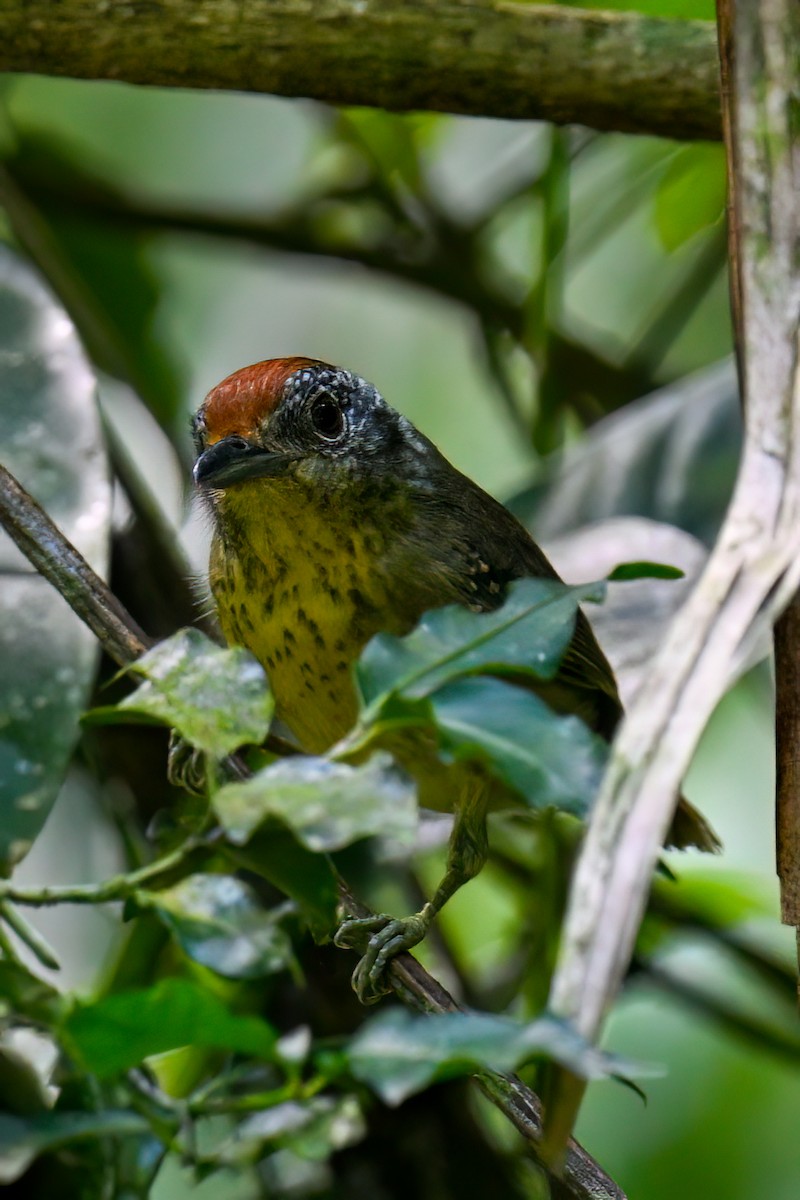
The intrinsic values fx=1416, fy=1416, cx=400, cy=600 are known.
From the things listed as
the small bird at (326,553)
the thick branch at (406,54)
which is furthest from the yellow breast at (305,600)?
the thick branch at (406,54)

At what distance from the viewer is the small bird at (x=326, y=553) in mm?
2453

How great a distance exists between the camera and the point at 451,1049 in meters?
0.95

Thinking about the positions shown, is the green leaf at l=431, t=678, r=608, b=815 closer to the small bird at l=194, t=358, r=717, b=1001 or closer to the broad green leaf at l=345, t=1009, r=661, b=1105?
the broad green leaf at l=345, t=1009, r=661, b=1105

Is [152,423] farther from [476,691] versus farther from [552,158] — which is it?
[476,691]

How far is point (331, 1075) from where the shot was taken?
99 centimetres

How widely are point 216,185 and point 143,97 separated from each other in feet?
1.25

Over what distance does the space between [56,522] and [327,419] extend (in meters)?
0.63

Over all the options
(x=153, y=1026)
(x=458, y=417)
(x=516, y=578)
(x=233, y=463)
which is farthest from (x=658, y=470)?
(x=153, y=1026)

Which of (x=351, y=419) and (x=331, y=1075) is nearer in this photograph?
(x=331, y=1075)

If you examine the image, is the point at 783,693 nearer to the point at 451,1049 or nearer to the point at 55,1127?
the point at 451,1049

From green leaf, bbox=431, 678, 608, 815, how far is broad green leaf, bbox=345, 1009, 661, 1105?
0.17m

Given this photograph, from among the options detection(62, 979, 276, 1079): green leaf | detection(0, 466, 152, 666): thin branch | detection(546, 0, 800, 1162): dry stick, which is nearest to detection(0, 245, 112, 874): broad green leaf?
detection(0, 466, 152, 666): thin branch

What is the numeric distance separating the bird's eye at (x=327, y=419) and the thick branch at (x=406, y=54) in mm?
539

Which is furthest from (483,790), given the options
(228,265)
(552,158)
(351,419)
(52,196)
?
(228,265)
